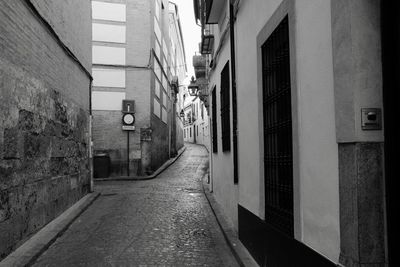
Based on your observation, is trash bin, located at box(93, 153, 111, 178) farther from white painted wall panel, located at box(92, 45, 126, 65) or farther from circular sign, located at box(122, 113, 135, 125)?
white painted wall panel, located at box(92, 45, 126, 65)

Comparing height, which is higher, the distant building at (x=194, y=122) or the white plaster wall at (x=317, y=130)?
the distant building at (x=194, y=122)

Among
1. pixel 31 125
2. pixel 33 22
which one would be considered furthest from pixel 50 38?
pixel 31 125

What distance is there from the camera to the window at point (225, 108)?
7.34 metres

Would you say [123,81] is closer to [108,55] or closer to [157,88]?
[108,55]

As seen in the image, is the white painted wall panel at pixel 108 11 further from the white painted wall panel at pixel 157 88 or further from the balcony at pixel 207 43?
the balcony at pixel 207 43

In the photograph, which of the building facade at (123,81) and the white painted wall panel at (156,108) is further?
the white painted wall panel at (156,108)

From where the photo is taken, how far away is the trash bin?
16453 millimetres

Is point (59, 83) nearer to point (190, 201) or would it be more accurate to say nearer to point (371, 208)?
point (190, 201)

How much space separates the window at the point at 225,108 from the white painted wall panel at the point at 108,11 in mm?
11380

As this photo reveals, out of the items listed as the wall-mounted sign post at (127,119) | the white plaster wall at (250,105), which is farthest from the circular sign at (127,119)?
the white plaster wall at (250,105)

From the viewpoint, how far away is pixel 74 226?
7340 mm

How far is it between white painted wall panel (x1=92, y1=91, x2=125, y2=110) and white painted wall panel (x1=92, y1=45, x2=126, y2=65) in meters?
1.48

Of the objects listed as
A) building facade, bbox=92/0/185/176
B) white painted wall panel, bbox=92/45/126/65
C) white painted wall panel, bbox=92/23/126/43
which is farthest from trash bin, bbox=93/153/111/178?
white painted wall panel, bbox=92/23/126/43

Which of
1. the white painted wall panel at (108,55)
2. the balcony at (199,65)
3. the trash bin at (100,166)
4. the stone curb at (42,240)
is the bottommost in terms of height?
the stone curb at (42,240)
